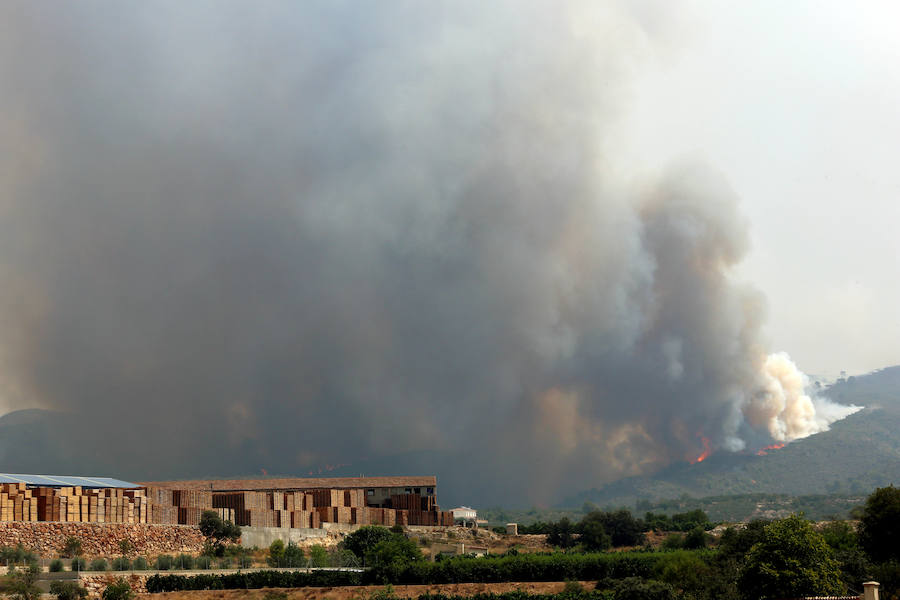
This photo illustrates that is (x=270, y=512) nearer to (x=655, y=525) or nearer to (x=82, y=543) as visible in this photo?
(x=82, y=543)

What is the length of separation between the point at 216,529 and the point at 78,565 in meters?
19.9

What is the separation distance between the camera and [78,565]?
51438 mm

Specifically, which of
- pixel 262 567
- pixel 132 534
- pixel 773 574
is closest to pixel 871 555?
pixel 773 574

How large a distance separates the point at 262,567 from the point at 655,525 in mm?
57961

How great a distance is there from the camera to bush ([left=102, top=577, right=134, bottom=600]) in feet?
162

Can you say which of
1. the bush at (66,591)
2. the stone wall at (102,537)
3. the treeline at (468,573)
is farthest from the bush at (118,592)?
the stone wall at (102,537)

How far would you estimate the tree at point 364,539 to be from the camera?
253 feet

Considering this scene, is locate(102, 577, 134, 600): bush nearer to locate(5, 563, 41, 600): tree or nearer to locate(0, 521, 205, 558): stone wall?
locate(5, 563, 41, 600): tree

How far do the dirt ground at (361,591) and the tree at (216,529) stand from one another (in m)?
15.3

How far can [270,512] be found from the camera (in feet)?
271

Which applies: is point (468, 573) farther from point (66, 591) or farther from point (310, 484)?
point (310, 484)

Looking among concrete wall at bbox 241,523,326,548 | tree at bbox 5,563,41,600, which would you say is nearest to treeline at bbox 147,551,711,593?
tree at bbox 5,563,41,600

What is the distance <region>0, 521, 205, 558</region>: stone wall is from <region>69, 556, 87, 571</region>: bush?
2835 millimetres

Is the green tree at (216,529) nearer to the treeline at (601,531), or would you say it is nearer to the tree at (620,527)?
the treeline at (601,531)
